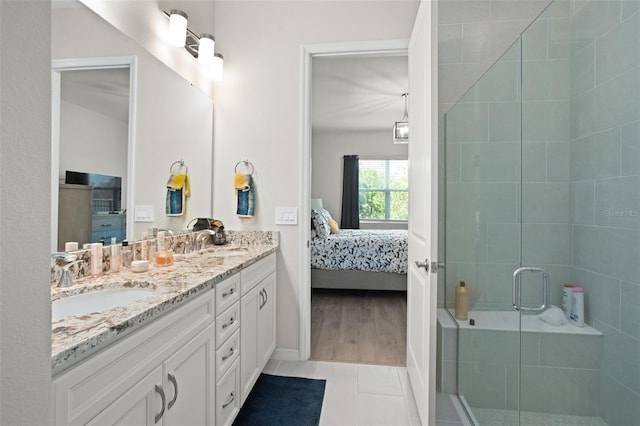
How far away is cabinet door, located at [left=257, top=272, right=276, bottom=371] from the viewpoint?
78.1 inches

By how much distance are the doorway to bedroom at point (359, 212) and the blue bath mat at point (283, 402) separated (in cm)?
39

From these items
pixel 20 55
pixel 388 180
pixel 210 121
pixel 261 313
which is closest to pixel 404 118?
pixel 388 180

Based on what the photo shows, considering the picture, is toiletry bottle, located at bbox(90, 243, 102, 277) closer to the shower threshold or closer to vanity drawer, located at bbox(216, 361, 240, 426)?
vanity drawer, located at bbox(216, 361, 240, 426)

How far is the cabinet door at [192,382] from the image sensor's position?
1053 millimetres

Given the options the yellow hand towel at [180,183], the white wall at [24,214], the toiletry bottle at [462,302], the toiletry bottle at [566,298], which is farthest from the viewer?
the yellow hand towel at [180,183]

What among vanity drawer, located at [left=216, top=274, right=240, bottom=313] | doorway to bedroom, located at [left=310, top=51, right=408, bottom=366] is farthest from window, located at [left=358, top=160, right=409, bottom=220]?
vanity drawer, located at [left=216, top=274, right=240, bottom=313]

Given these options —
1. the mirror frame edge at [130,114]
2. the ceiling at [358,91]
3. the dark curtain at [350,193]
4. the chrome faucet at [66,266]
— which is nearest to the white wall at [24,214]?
the chrome faucet at [66,266]

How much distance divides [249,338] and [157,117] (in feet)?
4.57

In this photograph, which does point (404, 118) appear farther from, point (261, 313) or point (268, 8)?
point (261, 313)

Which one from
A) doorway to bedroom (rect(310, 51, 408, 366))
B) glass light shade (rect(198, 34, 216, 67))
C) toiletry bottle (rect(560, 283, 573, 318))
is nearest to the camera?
toiletry bottle (rect(560, 283, 573, 318))

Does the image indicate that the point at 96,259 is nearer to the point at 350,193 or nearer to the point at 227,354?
the point at 227,354

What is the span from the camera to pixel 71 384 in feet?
2.25

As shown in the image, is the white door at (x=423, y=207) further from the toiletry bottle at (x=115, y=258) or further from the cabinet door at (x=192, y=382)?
the toiletry bottle at (x=115, y=258)

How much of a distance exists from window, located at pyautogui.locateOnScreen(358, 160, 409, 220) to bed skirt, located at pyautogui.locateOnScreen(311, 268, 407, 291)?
2651 millimetres
